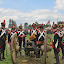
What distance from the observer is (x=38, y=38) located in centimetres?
755

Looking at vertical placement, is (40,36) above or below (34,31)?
below

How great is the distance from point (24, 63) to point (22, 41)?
2.45 m

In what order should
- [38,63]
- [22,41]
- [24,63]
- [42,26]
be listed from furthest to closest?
[22,41], [42,26], [38,63], [24,63]

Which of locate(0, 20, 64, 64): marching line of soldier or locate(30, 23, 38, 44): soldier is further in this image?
locate(30, 23, 38, 44): soldier

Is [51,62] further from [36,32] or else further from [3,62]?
[3,62]

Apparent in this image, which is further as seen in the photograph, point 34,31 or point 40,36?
point 34,31

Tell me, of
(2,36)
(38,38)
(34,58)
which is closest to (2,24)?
(2,36)

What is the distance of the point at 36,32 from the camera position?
7.56 metres

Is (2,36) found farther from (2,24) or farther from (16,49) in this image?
(16,49)

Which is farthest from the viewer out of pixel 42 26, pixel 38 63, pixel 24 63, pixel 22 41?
pixel 22 41

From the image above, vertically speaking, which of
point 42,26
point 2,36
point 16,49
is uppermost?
point 42,26

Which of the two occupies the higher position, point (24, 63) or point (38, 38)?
point (38, 38)

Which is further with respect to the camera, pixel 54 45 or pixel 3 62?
pixel 3 62

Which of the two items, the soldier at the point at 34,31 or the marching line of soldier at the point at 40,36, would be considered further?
the soldier at the point at 34,31
